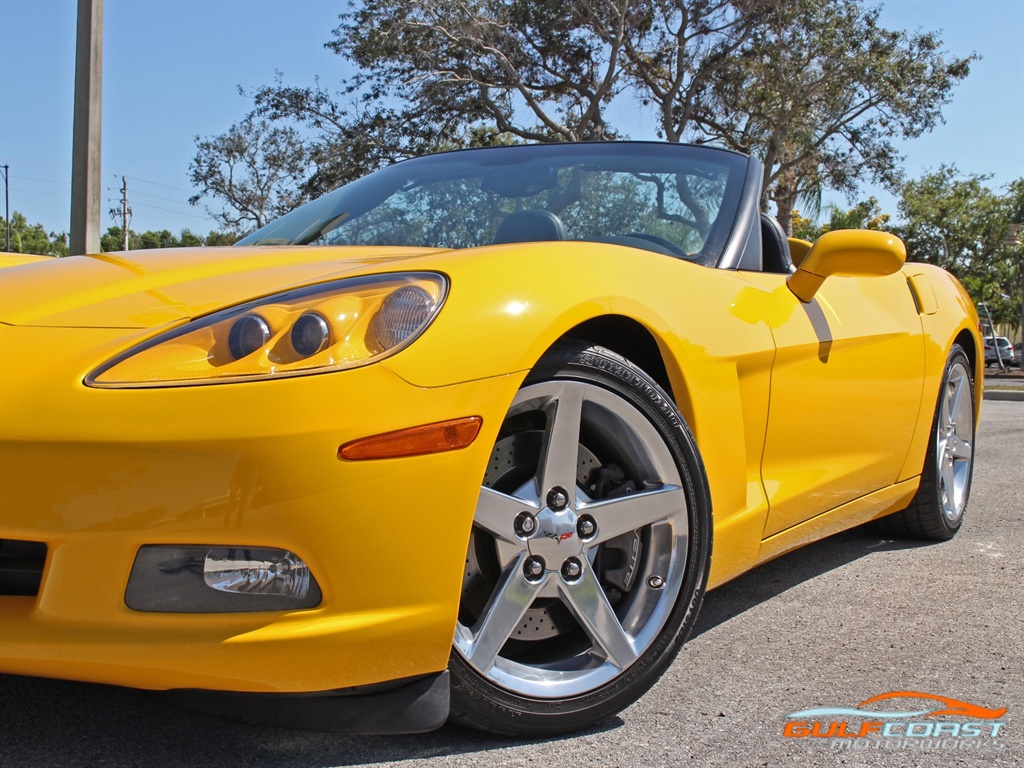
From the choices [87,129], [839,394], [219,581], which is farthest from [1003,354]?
[219,581]

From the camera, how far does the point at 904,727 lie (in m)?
1.98

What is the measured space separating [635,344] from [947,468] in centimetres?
205

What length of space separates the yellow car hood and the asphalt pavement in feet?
2.24

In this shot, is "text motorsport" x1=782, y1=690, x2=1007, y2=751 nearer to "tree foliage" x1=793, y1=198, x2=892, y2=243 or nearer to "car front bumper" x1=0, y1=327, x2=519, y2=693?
"car front bumper" x1=0, y1=327, x2=519, y2=693

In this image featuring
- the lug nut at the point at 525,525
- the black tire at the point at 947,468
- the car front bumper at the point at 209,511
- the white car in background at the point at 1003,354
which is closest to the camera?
the car front bumper at the point at 209,511

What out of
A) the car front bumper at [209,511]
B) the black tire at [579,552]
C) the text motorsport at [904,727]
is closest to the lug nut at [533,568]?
the black tire at [579,552]

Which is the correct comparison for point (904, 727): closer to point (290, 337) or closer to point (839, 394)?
point (839, 394)

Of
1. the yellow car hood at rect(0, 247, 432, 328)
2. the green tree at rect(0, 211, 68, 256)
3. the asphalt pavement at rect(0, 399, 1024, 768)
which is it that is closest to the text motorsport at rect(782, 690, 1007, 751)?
the asphalt pavement at rect(0, 399, 1024, 768)

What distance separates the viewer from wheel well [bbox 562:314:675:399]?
7.02 feet

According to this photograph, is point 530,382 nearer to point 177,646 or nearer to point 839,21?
point 177,646

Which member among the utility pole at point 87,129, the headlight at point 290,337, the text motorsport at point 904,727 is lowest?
the text motorsport at point 904,727

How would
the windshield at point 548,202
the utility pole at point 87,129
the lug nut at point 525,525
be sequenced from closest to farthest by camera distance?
1. the lug nut at point 525,525
2. the windshield at point 548,202
3. the utility pole at point 87,129

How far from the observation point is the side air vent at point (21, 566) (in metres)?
1.63

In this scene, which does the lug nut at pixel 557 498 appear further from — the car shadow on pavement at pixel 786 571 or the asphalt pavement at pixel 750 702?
the car shadow on pavement at pixel 786 571
